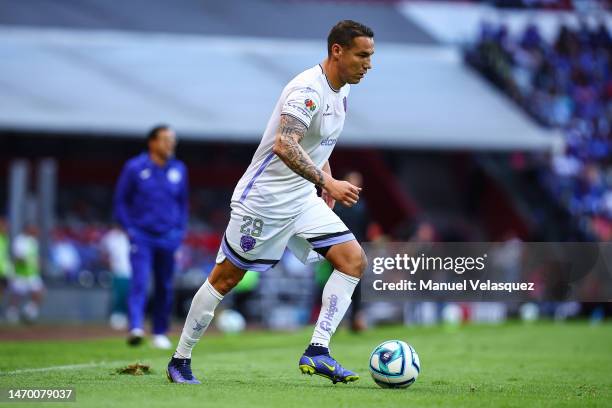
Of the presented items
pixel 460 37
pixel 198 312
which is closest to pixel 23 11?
pixel 460 37

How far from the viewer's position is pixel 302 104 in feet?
24.9

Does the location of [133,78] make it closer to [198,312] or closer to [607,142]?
[607,142]

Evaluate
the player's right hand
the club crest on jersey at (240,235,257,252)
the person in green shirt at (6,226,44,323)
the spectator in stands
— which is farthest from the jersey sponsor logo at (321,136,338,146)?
the spectator in stands

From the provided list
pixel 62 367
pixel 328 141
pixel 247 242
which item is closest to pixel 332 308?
pixel 247 242

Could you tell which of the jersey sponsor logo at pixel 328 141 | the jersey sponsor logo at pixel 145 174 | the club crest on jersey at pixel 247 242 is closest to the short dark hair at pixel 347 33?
the jersey sponsor logo at pixel 328 141

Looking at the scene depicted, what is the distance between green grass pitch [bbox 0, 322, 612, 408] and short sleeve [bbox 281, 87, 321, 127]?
5.80ft

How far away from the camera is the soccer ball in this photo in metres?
8.00

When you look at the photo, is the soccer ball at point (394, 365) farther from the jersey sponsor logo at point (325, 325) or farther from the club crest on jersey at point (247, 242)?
the club crest on jersey at point (247, 242)

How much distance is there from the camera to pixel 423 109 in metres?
27.9

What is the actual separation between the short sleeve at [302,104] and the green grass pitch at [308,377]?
1.77m

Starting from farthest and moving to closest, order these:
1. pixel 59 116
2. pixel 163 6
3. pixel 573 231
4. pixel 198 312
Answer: pixel 163 6
pixel 573 231
pixel 59 116
pixel 198 312

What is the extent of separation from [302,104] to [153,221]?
6163 millimetres

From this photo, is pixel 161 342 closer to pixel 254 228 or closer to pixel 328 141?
pixel 254 228

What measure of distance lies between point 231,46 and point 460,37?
762 cm
